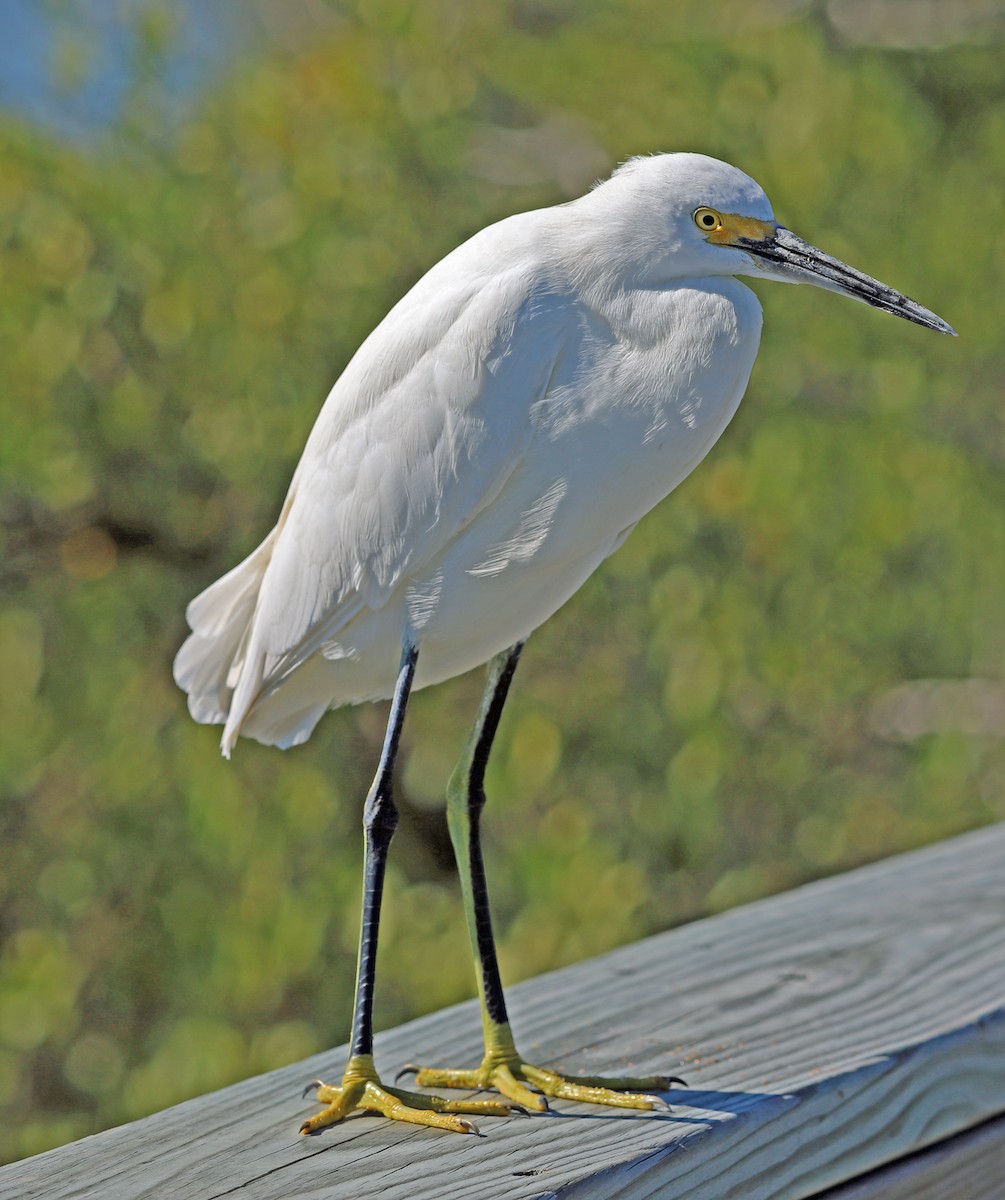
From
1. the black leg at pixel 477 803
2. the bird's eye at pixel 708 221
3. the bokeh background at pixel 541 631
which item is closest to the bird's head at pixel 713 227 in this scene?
the bird's eye at pixel 708 221

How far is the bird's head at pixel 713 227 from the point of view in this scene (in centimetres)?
114

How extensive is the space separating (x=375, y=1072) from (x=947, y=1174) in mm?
472

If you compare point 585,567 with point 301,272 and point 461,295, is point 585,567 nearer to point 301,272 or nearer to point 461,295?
point 461,295

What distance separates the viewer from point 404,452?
48.4 inches

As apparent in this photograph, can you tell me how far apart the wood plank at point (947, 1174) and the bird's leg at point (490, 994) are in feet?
0.57

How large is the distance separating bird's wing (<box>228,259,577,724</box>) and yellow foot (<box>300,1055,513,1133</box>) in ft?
1.19

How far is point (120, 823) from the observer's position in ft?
7.88

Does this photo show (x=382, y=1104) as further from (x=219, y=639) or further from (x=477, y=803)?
(x=219, y=639)

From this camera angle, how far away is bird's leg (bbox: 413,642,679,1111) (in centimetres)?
118

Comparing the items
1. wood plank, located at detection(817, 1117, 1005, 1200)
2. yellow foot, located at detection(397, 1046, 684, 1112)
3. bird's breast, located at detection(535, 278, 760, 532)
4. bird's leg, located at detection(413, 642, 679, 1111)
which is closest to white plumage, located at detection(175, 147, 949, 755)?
bird's breast, located at detection(535, 278, 760, 532)

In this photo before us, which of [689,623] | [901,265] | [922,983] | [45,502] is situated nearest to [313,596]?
[922,983]

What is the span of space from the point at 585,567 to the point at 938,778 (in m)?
1.86

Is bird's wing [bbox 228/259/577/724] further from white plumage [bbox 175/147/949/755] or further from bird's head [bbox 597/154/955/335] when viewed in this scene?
bird's head [bbox 597/154/955/335]

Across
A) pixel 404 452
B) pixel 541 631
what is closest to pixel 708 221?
pixel 404 452
